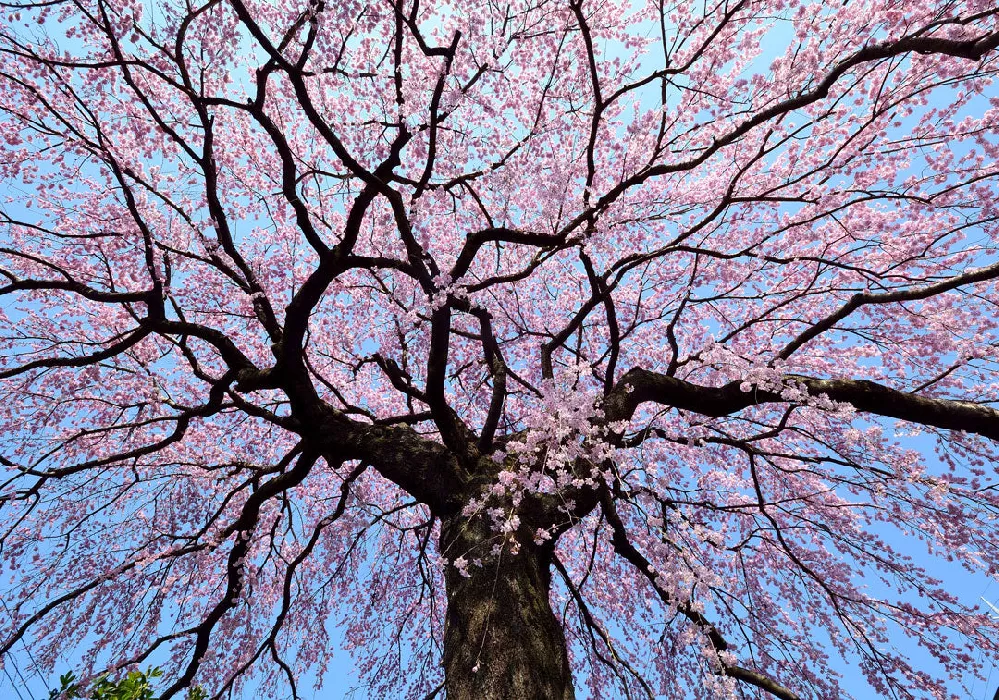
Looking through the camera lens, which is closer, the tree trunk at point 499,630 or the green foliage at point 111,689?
the tree trunk at point 499,630

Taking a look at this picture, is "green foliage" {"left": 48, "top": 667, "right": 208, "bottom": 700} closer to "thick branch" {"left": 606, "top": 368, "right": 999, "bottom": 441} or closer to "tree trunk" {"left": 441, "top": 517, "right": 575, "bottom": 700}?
"tree trunk" {"left": 441, "top": 517, "right": 575, "bottom": 700}

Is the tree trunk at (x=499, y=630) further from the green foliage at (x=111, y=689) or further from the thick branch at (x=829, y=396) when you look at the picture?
the green foliage at (x=111, y=689)

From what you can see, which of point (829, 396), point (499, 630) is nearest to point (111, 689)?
point (499, 630)

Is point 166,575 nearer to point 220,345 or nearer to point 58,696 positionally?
A: point 58,696

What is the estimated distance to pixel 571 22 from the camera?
6.25 m

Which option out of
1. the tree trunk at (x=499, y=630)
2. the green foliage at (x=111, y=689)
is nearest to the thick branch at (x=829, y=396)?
the tree trunk at (x=499, y=630)

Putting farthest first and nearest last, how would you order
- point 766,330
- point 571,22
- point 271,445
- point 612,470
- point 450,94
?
point 271,445 → point 766,330 → point 571,22 → point 450,94 → point 612,470

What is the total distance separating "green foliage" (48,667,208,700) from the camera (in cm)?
530

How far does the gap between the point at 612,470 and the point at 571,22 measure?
210 inches

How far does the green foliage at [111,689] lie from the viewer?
5.30 meters

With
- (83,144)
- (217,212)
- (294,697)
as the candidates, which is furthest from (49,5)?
(294,697)

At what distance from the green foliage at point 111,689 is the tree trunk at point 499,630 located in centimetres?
418

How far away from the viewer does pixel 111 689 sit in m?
5.44

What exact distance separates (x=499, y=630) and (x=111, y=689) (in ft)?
16.0
